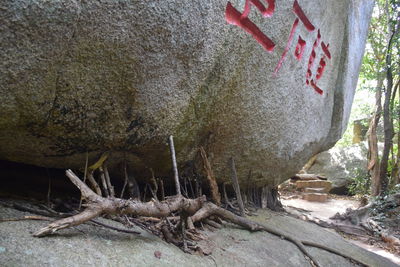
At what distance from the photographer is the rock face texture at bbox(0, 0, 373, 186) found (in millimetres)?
1737

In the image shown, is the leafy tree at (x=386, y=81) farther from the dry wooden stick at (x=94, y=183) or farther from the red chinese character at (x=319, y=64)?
the dry wooden stick at (x=94, y=183)

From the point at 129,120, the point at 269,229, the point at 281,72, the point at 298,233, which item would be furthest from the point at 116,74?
the point at 298,233

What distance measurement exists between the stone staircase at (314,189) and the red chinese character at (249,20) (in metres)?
8.25

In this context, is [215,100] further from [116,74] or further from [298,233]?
[298,233]

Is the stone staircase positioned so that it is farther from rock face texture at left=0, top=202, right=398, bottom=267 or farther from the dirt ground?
rock face texture at left=0, top=202, right=398, bottom=267

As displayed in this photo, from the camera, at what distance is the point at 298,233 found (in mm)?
3848

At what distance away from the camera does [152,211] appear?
7.14 ft

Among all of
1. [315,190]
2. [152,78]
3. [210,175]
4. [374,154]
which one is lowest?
[315,190]

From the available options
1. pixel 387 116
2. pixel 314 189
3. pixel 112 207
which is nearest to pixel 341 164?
pixel 314 189

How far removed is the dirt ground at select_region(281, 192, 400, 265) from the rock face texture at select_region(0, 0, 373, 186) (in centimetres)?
292

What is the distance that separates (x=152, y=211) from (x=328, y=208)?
26.8 feet

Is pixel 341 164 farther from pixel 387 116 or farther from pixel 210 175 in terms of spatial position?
pixel 210 175

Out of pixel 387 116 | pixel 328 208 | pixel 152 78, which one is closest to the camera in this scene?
pixel 152 78

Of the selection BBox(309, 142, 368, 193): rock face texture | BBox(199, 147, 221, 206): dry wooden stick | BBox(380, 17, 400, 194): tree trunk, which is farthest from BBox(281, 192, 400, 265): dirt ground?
BBox(199, 147, 221, 206): dry wooden stick
